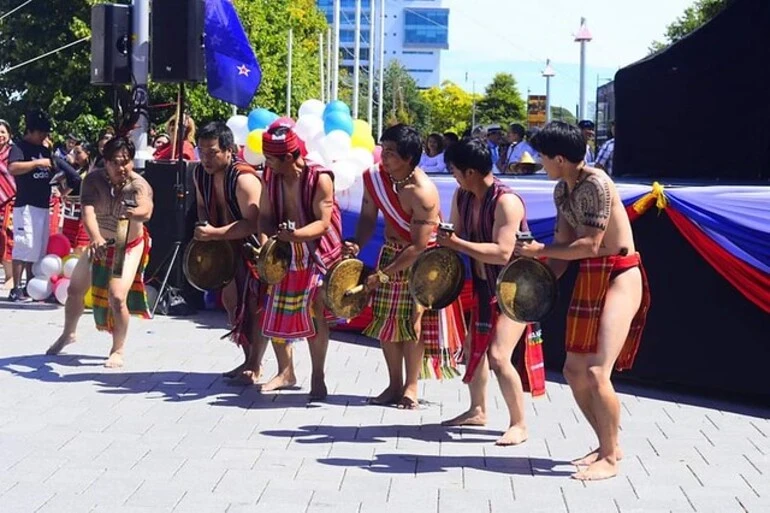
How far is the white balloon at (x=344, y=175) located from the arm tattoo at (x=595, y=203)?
192 inches

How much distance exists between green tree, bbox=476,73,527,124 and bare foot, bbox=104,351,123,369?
79369 mm

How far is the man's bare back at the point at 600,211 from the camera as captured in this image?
18.9ft

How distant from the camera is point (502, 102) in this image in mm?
89812

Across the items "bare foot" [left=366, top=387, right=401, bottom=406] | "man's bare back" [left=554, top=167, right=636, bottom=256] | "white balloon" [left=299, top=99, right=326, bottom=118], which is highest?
"white balloon" [left=299, top=99, right=326, bottom=118]

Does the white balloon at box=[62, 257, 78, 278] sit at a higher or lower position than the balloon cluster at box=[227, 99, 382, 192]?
lower

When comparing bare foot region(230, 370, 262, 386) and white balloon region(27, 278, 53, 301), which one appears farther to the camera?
white balloon region(27, 278, 53, 301)

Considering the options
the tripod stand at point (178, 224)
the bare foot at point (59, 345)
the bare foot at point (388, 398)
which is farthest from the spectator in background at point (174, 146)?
the bare foot at point (388, 398)

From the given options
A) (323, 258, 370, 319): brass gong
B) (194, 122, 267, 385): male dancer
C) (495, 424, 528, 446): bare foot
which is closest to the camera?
(495, 424, 528, 446): bare foot

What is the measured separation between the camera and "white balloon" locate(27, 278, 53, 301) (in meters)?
12.2

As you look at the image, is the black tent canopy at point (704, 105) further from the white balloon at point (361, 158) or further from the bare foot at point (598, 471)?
the bare foot at point (598, 471)

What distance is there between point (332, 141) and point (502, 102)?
7940 cm

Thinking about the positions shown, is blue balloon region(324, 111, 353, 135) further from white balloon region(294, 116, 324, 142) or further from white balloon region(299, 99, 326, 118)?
white balloon region(299, 99, 326, 118)

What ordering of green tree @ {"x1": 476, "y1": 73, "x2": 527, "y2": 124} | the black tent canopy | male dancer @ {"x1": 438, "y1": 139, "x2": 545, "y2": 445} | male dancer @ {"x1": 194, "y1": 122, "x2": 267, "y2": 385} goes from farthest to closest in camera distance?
green tree @ {"x1": 476, "y1": 73, "x2": 527, "y2": 124}
the black tent canopy
male dancer @ {"x1": 194, "y1": 122, "x2": 267, "y2": 385}
male dancer @ {"x1": 438, "y1": 139, "x2": 545, "y2": 445}

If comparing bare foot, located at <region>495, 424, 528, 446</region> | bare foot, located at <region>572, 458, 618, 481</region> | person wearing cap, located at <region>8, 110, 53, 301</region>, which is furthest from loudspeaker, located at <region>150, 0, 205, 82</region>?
bare foot, located at <region>572, 458, 618, 481</region>
